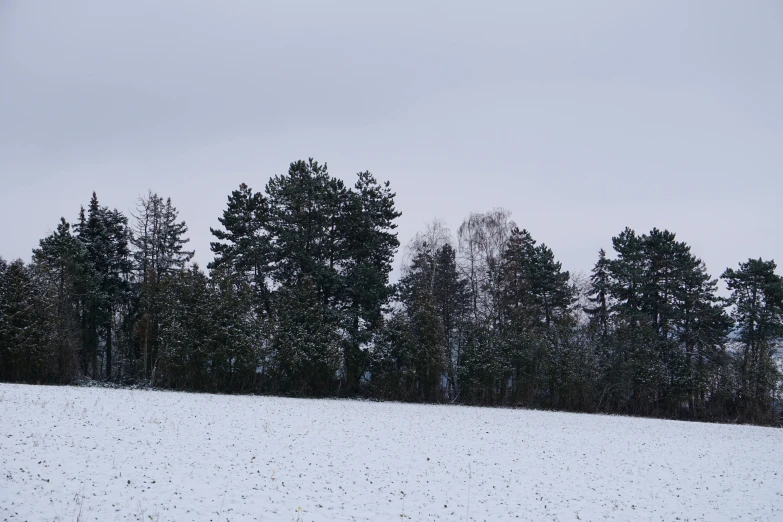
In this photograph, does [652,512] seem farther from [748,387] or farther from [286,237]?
[748,387]

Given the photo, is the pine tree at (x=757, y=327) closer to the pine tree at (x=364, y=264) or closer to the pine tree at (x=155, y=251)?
the pine tree at (x=364, y=264)

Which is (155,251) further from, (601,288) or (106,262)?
(601,288)

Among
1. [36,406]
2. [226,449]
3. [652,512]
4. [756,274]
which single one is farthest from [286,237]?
[756,274]

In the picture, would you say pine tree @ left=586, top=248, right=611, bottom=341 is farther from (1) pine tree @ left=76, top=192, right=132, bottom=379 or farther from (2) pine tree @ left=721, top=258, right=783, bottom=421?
(1) pine tree @ left=76, top=192, right=132, bottom=379

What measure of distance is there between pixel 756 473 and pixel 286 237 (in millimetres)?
28949

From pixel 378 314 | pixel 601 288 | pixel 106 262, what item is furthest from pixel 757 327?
pixel 106 262

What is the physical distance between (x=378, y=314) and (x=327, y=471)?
2522 cm

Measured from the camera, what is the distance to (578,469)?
14.6m

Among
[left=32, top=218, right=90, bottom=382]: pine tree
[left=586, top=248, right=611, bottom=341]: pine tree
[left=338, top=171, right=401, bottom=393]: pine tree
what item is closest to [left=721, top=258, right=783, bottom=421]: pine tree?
[left=586, top=248, right=611, bottom=341]: pine tree

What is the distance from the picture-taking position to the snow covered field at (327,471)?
9.56 m

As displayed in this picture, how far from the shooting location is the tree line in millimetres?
Answer: 32688

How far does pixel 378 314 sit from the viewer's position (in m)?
37.6

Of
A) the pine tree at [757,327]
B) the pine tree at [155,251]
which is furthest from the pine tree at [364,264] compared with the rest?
the pine tree at [757,327]

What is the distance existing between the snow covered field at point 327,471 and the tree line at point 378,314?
505 inches
